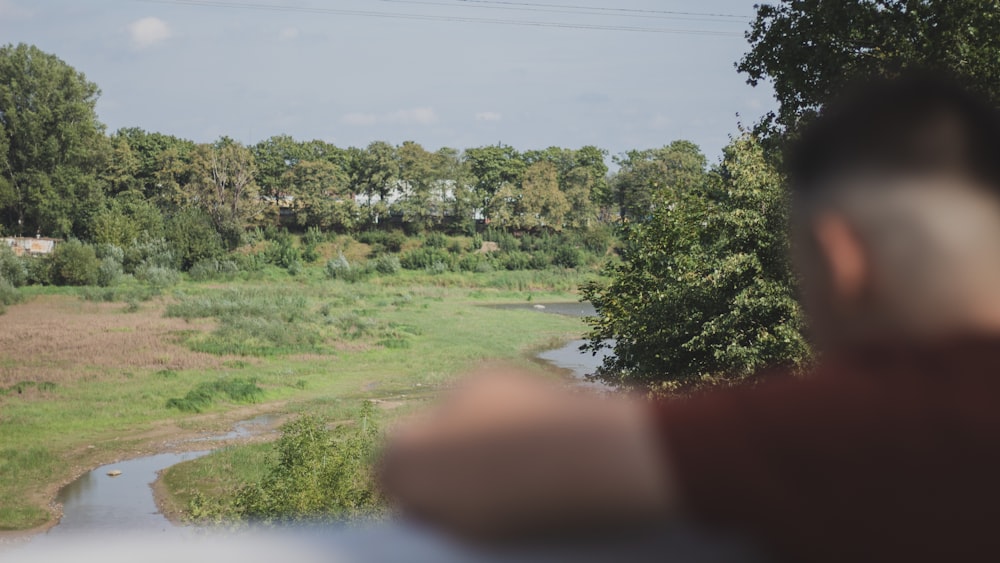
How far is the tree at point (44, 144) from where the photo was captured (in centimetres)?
5238

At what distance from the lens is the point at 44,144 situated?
5403cm

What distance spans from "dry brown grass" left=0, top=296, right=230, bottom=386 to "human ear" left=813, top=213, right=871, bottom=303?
85.2 ft

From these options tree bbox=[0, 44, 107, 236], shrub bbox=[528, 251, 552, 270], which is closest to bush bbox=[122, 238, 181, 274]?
tree bbox=[0, 44, 107, 236]

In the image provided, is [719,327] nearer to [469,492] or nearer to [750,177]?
[750,177]

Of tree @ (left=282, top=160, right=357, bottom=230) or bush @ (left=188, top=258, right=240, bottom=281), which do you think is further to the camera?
tree @ (left=282, top=160, right=357, bottom=230)

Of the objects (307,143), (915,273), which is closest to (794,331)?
(915,273)

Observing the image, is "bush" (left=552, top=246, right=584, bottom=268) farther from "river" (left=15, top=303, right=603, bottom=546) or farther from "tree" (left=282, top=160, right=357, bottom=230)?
"river" (left=15, top=303, right=603, bottom=546)

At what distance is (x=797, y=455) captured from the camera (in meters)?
0.49

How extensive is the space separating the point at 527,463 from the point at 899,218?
286 millimetres

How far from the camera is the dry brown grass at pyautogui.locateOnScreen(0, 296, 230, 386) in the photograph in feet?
82.6

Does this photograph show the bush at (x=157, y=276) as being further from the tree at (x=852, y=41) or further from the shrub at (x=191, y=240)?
the tree at (x=852, y=41)

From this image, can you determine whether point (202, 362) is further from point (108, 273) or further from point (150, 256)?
point (150, 256)

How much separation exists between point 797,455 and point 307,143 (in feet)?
247

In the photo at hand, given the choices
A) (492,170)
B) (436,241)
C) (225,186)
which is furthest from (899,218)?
(492,170)
